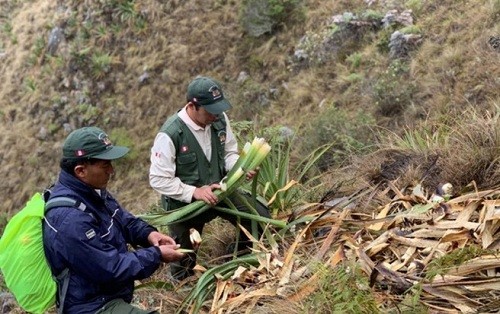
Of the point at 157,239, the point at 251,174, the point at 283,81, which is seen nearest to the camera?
the point at 157,239

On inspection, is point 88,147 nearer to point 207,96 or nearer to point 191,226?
point 207,96

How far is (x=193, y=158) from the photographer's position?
4230 mm

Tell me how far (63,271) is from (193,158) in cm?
144

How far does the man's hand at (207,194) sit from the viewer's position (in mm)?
4027

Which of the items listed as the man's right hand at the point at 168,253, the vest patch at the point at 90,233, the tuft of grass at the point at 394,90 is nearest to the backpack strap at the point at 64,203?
the vest patch at the point at 90,233

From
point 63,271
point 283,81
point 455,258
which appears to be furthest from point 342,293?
point 283,81

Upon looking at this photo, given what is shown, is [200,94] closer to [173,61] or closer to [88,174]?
[88,174]

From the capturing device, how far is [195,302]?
3611mm

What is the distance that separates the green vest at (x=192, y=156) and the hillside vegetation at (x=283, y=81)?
813mm

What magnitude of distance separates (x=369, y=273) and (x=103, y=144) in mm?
1485

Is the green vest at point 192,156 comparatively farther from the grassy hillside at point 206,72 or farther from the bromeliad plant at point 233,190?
the grassy hillside at point 206,72

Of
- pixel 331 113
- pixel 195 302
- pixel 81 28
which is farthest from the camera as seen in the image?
pixel 81 28

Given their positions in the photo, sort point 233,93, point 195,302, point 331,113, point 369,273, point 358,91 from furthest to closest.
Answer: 1. point 233,93
2. point 358,91
3. point 331,113
4. point 195,302
5. point 369,273

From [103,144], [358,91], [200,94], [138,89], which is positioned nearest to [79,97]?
[138,89]
